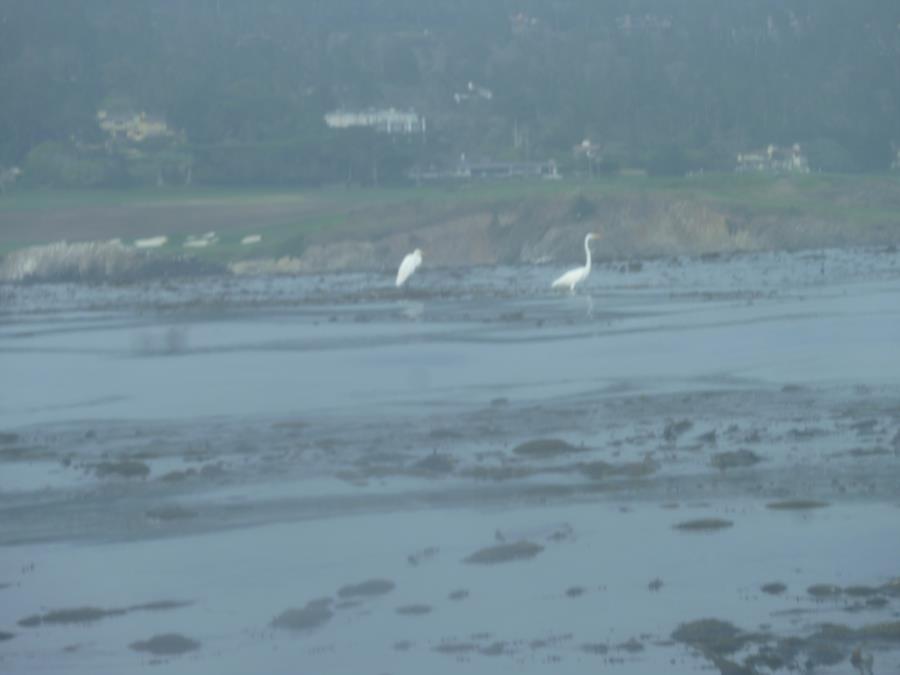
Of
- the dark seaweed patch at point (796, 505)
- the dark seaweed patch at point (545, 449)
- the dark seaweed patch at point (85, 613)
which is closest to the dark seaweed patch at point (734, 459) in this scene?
the dark seaweed patch at point (545, 449)

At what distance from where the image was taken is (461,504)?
43.7ft

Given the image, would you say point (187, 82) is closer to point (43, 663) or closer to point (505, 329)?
point (505, 329)

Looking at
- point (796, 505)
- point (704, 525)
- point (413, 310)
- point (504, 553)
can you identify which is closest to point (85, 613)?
point (504, 553)

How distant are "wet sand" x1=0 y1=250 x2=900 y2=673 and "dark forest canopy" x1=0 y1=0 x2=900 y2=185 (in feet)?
195

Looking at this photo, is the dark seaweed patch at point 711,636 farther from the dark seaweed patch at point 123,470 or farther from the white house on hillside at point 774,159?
the white house on hillside at point 774,159

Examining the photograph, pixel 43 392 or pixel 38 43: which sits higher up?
pixel 38 43

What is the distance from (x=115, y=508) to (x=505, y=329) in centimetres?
1549

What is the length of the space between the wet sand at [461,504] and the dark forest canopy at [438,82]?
5958 cm

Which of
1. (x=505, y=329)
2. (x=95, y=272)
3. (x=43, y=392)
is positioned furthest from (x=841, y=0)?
(x=43, y=392)

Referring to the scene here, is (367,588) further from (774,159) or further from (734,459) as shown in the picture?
(774,159)

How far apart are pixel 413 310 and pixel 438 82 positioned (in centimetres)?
8469

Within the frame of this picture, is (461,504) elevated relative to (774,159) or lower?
lower

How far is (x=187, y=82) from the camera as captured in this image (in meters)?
102

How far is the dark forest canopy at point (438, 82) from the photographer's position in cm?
8544
